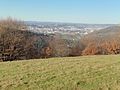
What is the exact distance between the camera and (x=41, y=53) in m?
56.4

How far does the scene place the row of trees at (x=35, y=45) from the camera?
49.0 meters

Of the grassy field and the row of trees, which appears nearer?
the grassy field

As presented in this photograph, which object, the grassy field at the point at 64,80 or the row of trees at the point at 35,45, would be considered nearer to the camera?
the grassy field at the point at 64,80

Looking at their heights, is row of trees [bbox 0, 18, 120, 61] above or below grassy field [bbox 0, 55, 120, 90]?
below

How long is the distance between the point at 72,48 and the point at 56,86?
2135 inches

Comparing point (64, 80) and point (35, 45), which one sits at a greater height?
point (64, 80)

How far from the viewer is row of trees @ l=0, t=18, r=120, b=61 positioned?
4897 centimetres

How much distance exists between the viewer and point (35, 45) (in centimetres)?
5462

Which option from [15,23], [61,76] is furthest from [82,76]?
[15,23]

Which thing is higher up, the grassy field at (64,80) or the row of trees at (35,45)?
the grassy field at (64,80)

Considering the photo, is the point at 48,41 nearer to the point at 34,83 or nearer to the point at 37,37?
the point at 37,37

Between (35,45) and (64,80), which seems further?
(35,45)

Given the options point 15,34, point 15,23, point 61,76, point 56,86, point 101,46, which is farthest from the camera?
point 101,46

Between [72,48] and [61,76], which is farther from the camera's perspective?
[72,48]
